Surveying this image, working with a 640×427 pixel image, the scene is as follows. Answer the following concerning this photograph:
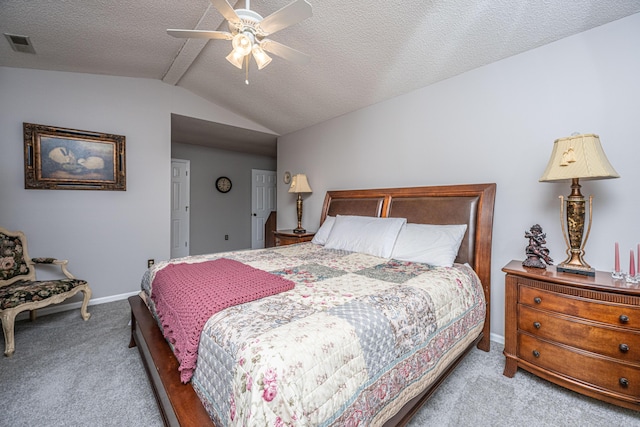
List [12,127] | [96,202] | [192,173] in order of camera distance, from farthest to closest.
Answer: [192,173] < [96,202] < [12,127]

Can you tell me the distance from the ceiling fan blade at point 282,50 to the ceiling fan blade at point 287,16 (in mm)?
125

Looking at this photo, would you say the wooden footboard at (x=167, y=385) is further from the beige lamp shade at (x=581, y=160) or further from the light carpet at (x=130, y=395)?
the beige lamp shade at (x=581, y=160)

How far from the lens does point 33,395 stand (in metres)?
1.67

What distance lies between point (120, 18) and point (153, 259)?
110 inches

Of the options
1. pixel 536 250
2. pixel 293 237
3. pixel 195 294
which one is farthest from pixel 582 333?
pixel 293 237

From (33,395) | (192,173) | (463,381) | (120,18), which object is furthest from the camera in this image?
(192,173)

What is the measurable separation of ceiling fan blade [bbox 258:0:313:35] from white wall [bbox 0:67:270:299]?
278 cm

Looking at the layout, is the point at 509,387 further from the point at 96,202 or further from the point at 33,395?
the point at 96,202

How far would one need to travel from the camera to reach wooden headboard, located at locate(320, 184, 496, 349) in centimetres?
230

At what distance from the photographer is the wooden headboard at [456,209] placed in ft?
7.55

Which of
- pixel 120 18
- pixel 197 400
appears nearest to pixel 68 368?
pixel 197 400

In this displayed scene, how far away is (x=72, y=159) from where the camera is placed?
10.1 feet

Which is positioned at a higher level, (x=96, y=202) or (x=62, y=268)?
(x=96, y=202)

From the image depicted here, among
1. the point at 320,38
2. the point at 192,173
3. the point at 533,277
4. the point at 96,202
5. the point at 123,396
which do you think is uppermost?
the point at 320,38
